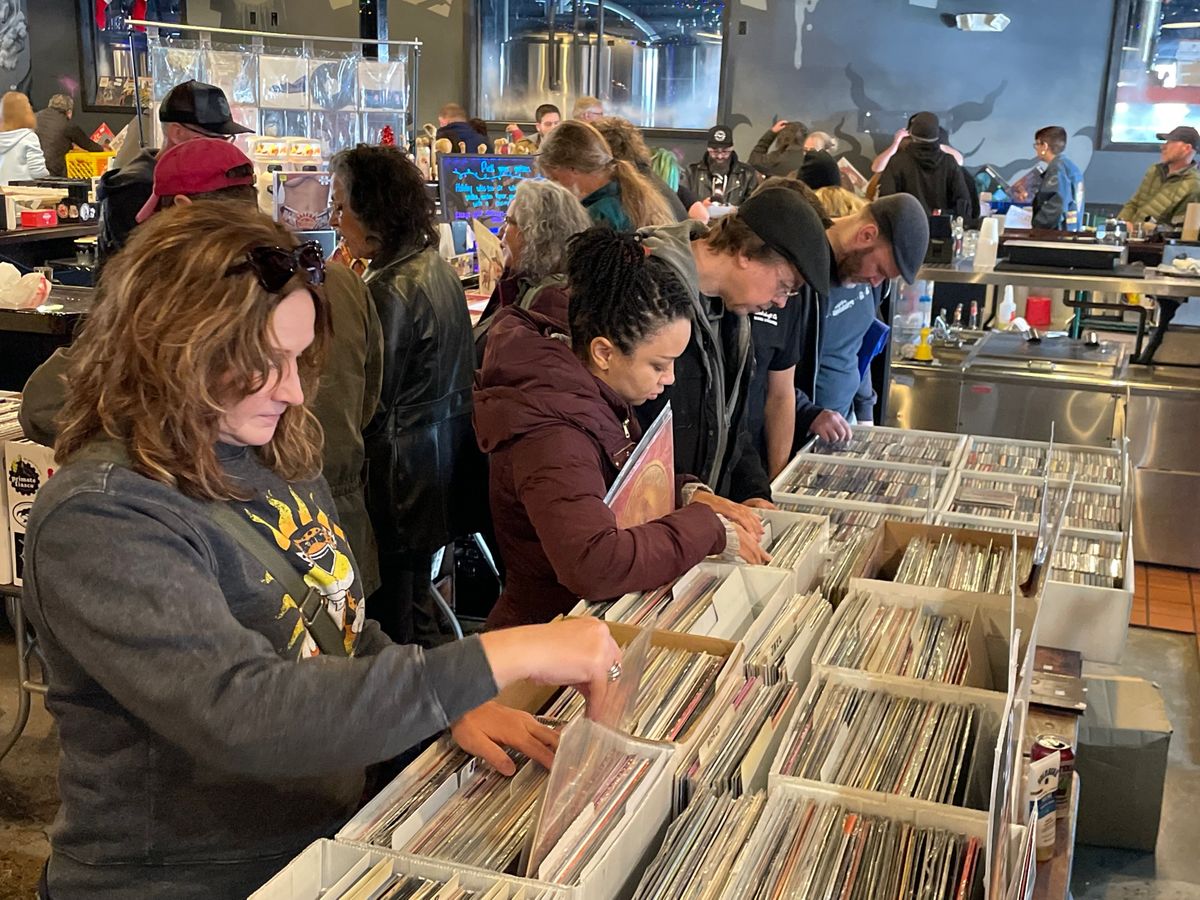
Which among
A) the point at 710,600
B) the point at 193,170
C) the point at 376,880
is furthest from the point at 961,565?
the point at 193,170

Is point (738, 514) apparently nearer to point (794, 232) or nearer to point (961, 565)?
point (961, 565)

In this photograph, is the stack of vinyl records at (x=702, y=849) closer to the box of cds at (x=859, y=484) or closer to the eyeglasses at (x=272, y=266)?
the eyeglasses at (x=272, y=266)

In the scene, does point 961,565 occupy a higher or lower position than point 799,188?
lower

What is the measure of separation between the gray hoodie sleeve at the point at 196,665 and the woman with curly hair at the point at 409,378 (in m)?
1.91

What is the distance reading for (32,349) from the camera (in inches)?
151

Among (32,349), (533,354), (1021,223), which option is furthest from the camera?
(1021,223)

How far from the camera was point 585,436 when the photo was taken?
1.87m

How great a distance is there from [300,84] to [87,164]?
6.51 ft

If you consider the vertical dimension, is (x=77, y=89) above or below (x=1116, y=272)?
above

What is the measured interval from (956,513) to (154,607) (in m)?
1.76

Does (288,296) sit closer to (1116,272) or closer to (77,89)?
(1116,272)

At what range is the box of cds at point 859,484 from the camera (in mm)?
2459

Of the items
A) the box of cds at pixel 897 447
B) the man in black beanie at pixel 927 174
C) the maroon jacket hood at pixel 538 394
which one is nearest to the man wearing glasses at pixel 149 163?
the box of cds at pixel 897 447

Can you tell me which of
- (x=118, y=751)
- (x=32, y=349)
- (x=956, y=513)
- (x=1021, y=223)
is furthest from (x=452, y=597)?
(x=1021, y=223)
